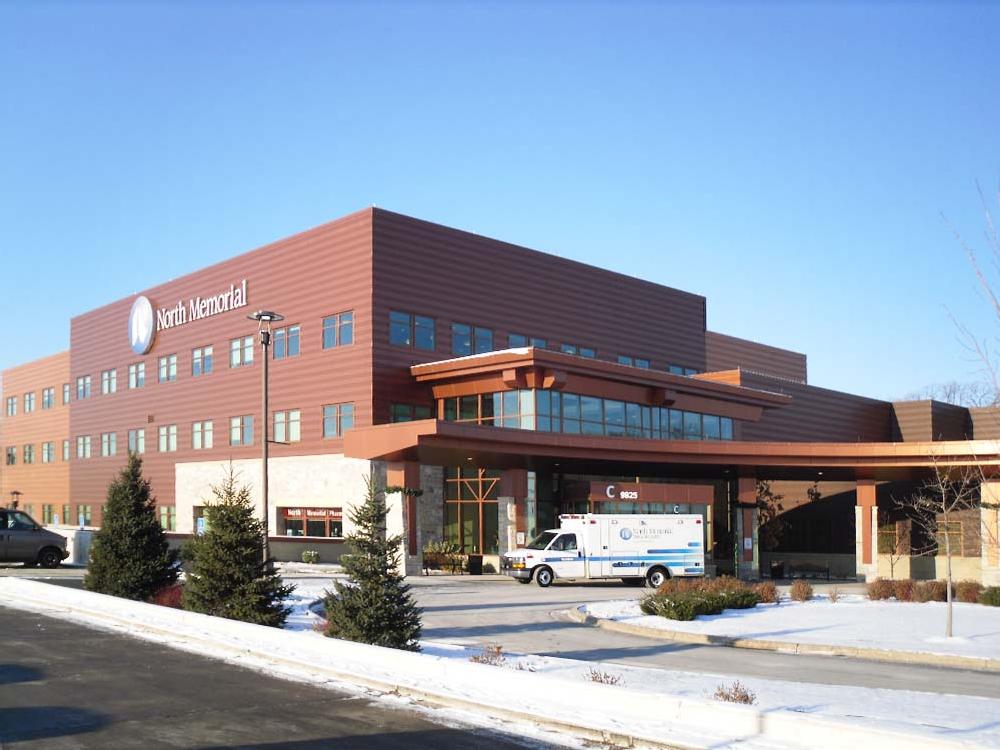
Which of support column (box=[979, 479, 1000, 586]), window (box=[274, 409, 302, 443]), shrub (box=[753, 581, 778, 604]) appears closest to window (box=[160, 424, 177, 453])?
window (box=[274, 409, 302, 443])

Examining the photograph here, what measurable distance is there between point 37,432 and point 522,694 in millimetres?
84740

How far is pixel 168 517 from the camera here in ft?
214

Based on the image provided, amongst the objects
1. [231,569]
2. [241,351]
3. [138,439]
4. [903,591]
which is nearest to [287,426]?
[241,351]

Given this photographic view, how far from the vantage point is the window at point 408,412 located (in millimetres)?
49562

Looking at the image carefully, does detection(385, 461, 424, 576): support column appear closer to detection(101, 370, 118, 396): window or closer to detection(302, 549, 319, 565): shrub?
detection(302, 549, 319, 565): shrub

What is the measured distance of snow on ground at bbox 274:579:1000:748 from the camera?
1214 cm

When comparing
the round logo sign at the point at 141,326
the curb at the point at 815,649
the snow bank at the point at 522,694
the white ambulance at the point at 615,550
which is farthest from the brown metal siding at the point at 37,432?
the snow bank at the point at 522,694

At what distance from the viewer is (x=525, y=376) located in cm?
4638

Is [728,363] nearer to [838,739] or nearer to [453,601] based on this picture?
[453,601]

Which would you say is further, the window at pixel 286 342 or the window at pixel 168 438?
the window at pixel 168 438

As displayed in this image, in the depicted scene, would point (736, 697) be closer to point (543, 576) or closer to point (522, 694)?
point (522, 694)

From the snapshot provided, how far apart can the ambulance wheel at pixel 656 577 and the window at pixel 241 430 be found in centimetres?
2680

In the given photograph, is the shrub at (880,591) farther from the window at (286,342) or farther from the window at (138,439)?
the window at (138,439)

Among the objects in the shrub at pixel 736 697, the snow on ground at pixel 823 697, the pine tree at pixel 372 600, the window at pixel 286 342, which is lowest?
the snow on ground at pixel 823 697
